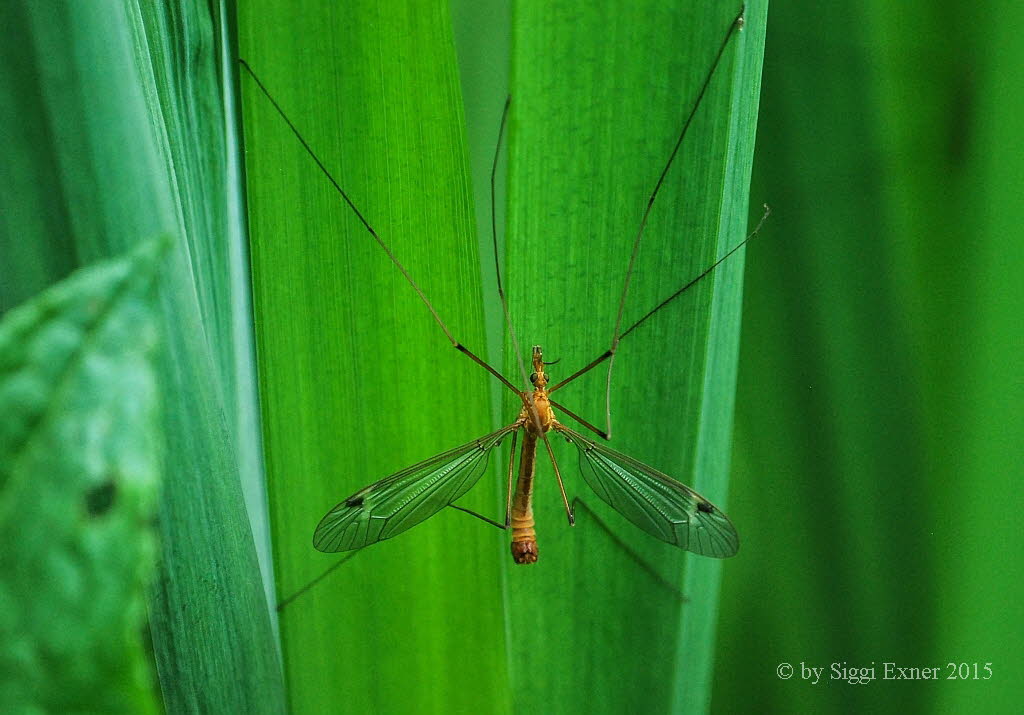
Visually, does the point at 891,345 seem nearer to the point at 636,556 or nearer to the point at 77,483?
the point at 636,556

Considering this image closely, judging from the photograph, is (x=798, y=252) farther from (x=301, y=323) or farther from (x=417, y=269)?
(x=301, y=323)

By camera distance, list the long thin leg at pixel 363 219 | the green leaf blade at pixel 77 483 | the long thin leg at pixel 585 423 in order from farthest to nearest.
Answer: the long thin leg at pixel 585 423
the long thin leg at pixel 363 219
the green leaf blade at pixel 77 483

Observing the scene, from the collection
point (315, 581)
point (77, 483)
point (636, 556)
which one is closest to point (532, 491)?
point (636, 556)

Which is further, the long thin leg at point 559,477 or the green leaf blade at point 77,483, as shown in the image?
the long thin leg at point 559,477

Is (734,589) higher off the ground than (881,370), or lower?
lower

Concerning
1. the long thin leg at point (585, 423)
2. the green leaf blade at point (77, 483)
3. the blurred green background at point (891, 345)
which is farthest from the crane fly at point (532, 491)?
the green leaf blade at point (77, 483)

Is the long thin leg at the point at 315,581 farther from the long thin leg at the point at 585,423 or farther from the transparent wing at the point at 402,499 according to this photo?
the long thin leg at the point at 585,423

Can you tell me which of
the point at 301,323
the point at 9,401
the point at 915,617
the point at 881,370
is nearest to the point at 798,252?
the point at 881,370

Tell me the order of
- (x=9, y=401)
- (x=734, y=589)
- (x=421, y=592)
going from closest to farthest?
(x=9, y=401) < (x=421, y=592) < (x=734, y=589)
